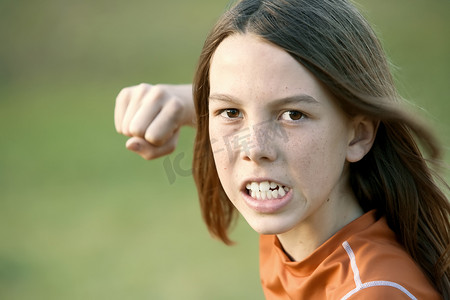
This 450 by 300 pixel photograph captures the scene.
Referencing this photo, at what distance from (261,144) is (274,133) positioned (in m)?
0.05

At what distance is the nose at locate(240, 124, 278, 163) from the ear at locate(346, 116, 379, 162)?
0.26 meters

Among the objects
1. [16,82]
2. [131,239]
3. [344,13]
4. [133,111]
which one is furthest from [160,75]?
[344,13]

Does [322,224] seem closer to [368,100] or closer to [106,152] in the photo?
[368,100]

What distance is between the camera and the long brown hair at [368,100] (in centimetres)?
166

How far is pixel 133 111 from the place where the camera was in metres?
2.22

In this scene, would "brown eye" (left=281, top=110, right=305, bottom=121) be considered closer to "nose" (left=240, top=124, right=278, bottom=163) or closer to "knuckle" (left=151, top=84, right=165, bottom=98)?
"nose" (left=240, top=124, right=278, bottom=163)

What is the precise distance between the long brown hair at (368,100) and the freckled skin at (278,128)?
4cm

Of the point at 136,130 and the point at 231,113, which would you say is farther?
the point at 136,130

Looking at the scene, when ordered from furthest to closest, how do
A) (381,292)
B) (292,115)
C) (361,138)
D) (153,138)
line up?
(153,138) → (361,138) → (292,115) → (381,292)

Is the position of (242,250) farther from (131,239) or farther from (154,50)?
(154,50)

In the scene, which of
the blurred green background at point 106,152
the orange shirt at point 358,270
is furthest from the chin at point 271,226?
the blurred green background at point 106,152

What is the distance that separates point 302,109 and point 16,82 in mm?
6888

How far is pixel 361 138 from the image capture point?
1.82 m

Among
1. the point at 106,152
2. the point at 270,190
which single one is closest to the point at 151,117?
the point at 270,190
